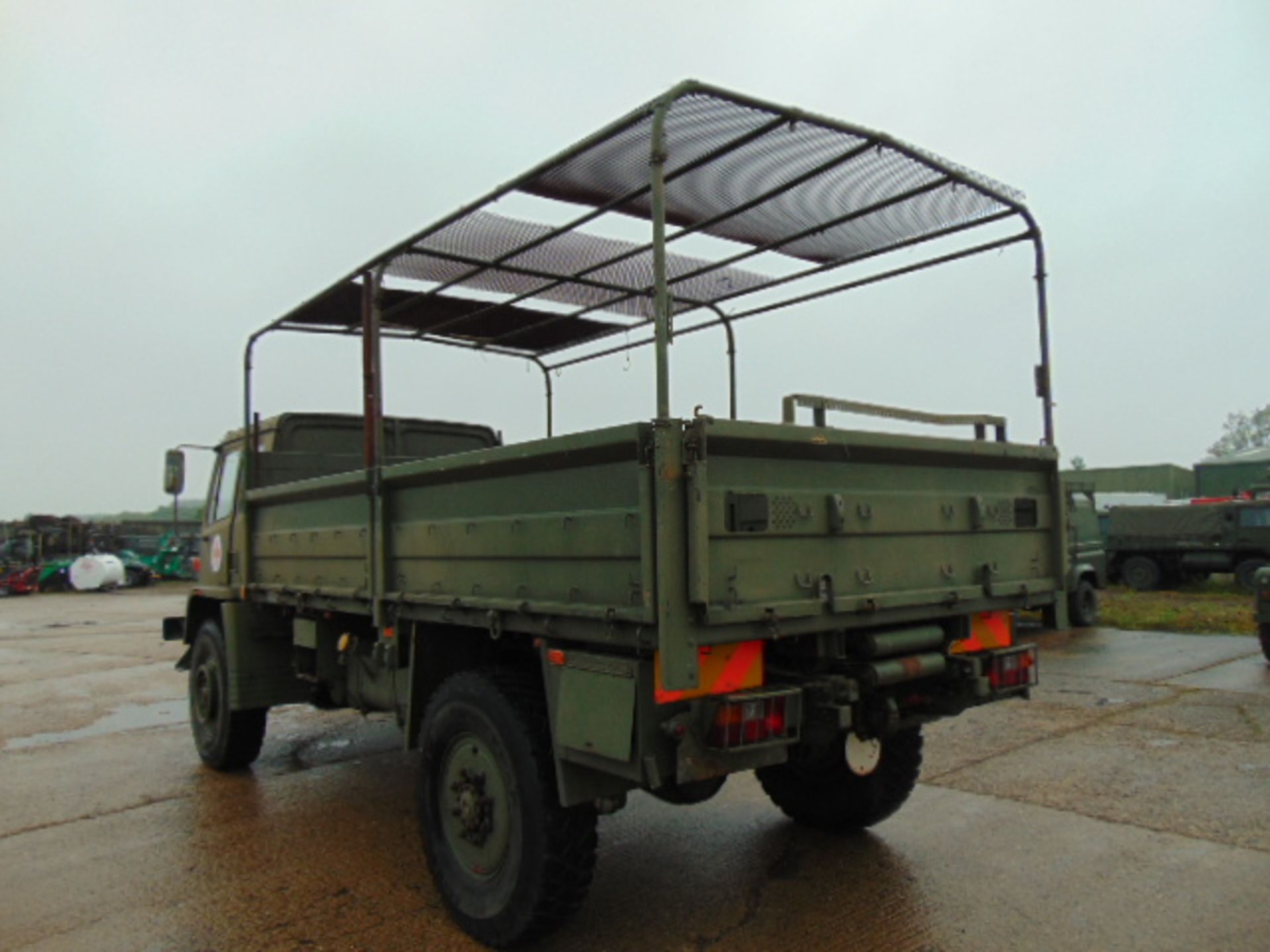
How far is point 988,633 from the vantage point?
418cm

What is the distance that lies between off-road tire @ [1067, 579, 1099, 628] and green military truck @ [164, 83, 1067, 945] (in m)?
9.81

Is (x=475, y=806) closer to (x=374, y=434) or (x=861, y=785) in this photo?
(x=374, y=434)

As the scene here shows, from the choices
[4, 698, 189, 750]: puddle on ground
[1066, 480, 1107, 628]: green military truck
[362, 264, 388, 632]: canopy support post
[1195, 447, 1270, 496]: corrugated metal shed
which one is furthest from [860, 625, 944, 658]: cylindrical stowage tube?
[1195, 447, 1270, 496]: corrugated metal shed

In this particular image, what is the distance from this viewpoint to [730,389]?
18.7 ft

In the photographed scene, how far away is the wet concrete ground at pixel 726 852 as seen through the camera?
3.67m

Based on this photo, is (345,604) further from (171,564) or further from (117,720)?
(171,564)

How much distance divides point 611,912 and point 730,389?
3.00m

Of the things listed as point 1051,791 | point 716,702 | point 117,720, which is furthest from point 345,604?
point 117,720

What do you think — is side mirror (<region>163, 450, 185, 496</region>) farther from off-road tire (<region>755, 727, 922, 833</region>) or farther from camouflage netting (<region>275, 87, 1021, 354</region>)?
off-road tire (<region>755, 727, 922, 833</region>)

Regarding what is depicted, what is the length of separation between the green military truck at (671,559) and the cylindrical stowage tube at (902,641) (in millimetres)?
13

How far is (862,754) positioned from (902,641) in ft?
2.08

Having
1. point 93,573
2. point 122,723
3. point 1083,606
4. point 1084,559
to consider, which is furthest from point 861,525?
point 93,573

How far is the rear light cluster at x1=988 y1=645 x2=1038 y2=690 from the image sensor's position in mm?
3971

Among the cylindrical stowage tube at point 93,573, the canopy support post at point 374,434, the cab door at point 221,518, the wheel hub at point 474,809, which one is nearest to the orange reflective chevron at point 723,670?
the wheel hub at point 474,809
